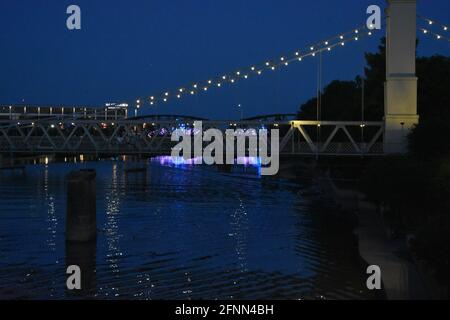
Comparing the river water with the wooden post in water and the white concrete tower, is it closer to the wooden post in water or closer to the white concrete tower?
the wooden post in water

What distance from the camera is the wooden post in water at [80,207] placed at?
31.0 metres

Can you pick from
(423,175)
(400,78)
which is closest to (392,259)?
(423,175)

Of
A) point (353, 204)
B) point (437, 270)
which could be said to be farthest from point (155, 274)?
point (353, 204)

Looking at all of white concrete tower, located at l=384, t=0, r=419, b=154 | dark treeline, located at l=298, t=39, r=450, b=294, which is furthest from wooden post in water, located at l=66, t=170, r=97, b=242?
white concrete tower, located at l=384, t=0, r=419, b=154

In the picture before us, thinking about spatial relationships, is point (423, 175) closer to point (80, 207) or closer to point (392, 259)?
point (392, 259)

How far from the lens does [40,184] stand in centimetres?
6525

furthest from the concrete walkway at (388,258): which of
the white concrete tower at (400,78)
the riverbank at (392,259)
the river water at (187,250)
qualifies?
the white concrete tower at (400,78)

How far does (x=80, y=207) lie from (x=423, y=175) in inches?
528

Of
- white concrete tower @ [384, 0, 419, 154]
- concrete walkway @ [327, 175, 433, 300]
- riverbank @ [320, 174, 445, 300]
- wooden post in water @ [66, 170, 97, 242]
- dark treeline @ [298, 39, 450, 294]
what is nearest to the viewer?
dark treeline @ [298, 39, 450, 294]

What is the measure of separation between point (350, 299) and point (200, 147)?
51.0 m

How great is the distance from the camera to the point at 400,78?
45344 mm

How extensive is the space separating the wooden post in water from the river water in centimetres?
70

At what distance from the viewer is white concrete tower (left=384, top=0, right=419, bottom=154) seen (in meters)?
45.3

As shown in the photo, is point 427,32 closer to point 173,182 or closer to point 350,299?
point 173,182
